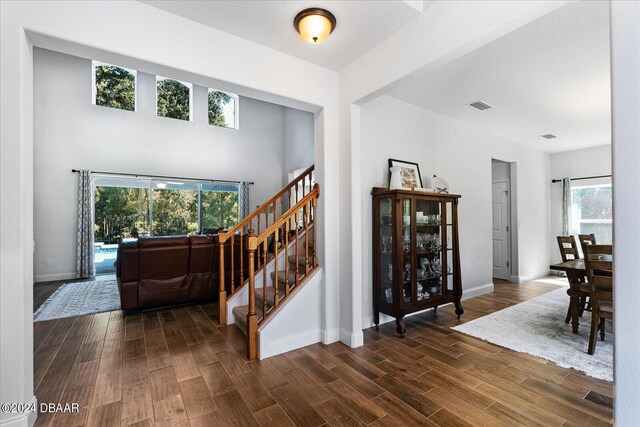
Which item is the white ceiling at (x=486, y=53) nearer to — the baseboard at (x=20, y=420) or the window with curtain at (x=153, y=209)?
the baseboard at (x=20, y=420)

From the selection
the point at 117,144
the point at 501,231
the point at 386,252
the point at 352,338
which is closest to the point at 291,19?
the point at 386,252

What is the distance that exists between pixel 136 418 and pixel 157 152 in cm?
641

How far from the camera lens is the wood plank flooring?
1775mm

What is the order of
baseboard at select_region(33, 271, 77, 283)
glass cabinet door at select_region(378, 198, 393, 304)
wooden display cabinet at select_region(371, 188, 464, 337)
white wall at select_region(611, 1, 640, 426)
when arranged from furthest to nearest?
baseboard at select_region(33, 271, 77, 283), glass cabinet door at select_region(378, 198, 393, 304), wooden display cabinet at select_region(371, 188, 464, 337), white wall at select_region(611, 1, 640, 426)

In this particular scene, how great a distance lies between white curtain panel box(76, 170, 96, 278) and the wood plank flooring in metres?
3.47

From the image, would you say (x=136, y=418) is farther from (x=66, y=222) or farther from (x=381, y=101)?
(x=66, y=222)

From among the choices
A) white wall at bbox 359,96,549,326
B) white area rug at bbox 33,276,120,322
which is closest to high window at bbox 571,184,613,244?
white wall at bbox 359,96,549,326

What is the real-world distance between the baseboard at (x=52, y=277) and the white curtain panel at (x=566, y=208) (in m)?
10.4

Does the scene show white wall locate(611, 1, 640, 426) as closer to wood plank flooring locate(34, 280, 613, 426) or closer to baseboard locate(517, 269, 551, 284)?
wood plank flooring locate(34, 280, 613, 426)

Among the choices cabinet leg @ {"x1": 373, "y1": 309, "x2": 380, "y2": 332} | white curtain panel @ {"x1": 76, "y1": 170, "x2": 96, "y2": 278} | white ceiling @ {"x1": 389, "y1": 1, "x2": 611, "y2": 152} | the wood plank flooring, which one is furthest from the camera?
white curtain panel @ {"x1": 76, "y1": 170, "x2": 96, "y2": 278}

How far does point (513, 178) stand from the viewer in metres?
5.60

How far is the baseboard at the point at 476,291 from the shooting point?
437 cm

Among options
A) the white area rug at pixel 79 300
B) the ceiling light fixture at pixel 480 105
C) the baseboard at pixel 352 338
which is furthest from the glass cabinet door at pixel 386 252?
the white area rug at pixel 79 300

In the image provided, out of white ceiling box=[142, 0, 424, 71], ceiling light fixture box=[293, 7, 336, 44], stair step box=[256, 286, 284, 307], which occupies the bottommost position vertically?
stair step box=[256, 286, 284, 307]
